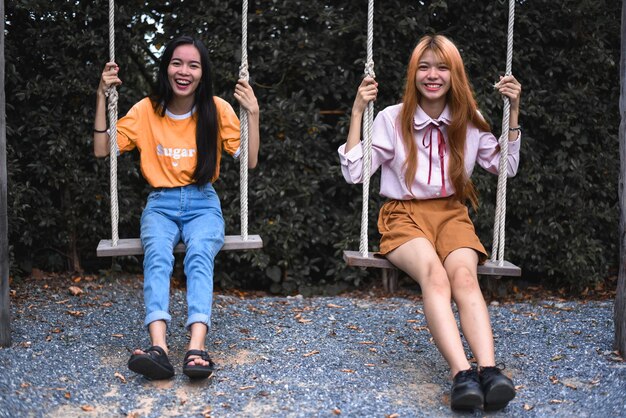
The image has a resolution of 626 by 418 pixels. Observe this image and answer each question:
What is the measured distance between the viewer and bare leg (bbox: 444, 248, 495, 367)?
9.89 ft

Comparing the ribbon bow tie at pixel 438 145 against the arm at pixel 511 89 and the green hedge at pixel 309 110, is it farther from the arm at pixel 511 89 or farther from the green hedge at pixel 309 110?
the green hedge at pixel 309 110

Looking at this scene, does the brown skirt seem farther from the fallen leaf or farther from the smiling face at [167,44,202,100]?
the fallen leaf

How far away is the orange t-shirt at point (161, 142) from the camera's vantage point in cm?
364

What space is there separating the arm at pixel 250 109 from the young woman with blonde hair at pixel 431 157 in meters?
0.44

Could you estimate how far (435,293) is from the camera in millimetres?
3088

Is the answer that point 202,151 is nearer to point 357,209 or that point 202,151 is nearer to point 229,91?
point 229,91

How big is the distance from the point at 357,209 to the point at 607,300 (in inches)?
68.5

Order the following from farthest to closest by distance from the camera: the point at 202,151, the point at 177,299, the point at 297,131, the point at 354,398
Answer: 1. the point at 297,131
2. the point at 177,299
3. the point at 202,151
4. the point at 354,398

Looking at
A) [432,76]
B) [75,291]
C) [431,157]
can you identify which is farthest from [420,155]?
[75,291]

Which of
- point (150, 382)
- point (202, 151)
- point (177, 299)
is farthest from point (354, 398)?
point (177, 299)

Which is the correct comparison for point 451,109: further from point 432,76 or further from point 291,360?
point 291,360

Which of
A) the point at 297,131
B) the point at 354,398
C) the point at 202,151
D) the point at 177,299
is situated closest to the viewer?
the point at 354,398

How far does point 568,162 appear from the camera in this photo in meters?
4.97

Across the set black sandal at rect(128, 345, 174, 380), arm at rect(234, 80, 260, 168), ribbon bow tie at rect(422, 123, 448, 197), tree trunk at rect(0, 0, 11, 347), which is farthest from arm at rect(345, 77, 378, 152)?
tree trunk at rect(0, 0, 11, 347)
